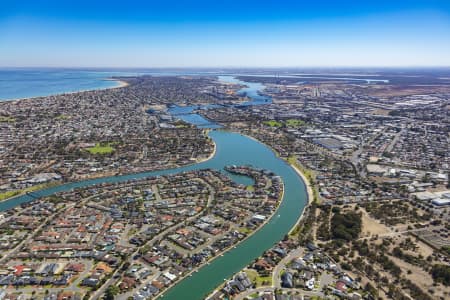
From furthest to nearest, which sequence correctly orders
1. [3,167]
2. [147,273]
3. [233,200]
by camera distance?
[3,167]
[233,200]
[147,273]

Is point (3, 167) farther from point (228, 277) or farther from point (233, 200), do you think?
point (228, 277)

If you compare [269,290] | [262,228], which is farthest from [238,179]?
[269,290]

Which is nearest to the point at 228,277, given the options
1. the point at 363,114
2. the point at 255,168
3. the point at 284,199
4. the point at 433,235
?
the point at 284,199

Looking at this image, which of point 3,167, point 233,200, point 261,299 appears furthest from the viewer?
point 3,167

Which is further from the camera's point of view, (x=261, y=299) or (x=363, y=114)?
(x=363, y=114)

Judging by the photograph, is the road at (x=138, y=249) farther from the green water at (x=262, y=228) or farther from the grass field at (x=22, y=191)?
the grass field at (x=22, y=191)

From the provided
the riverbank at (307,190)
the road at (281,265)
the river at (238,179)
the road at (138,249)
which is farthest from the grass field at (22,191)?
the road at (281,265)

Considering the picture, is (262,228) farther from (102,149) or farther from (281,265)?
(102,149)
